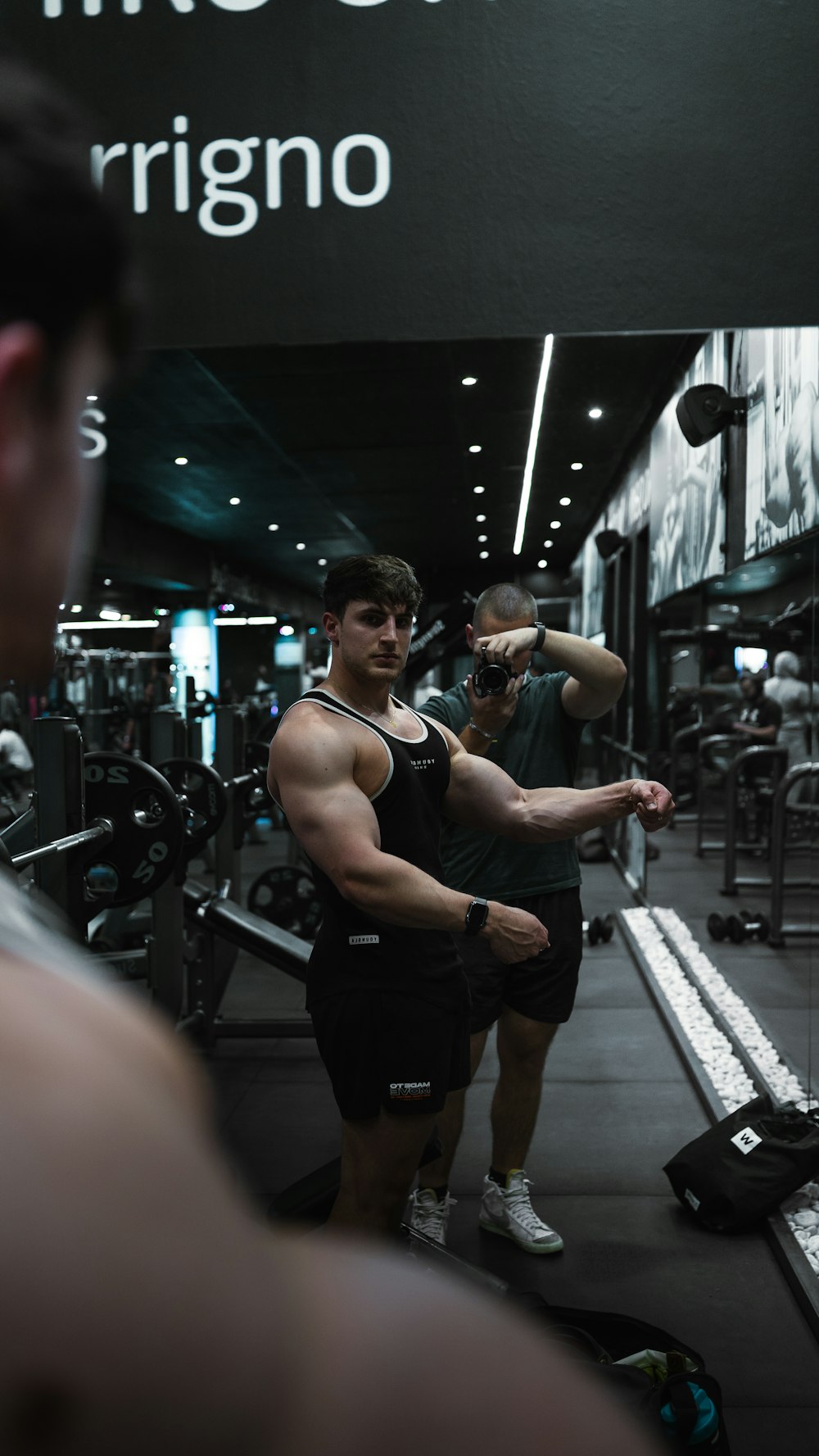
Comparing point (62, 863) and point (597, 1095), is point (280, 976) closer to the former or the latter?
point (597, 1095)

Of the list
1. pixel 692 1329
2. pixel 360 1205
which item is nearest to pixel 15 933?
pixel 360 1205

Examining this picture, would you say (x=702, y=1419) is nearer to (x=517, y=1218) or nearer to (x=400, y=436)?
(x=517, y=1218)

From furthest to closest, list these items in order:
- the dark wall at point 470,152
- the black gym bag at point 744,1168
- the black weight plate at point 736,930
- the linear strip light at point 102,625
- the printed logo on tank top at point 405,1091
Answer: the linear strip light at point 102,625, the black weight plate at point 736,930, the black gym bag at point 744,1168, the printed logo on tank top at point 405,1091, the dark wall at point 470,152

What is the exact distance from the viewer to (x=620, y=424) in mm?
7738

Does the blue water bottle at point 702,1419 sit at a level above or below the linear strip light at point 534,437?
below

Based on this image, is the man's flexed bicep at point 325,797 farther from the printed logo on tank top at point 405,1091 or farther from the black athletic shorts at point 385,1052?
the printed logo on tank top at point 405,1091

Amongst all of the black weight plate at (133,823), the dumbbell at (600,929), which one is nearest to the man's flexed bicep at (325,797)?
the black weight plate at (133,823)

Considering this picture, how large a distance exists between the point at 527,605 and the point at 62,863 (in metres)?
1.45

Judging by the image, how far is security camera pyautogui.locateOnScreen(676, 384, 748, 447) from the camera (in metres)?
5.02

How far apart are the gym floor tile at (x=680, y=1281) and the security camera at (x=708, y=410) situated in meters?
3.31

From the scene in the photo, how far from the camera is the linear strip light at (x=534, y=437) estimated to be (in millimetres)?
5273

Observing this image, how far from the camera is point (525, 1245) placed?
3109 millimetres

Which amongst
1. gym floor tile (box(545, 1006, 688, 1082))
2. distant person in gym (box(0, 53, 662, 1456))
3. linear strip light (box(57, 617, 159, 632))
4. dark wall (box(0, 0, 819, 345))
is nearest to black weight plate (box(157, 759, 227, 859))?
gym floor tile (box(545, 1006, 688, 1082))

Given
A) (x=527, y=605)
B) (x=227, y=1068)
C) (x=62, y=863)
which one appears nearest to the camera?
(x=62, y=863)
